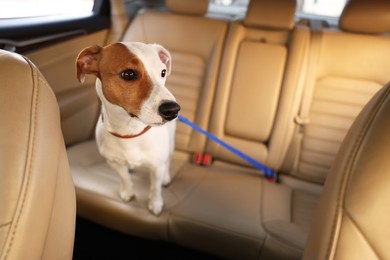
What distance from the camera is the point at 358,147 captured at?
0.81 metres

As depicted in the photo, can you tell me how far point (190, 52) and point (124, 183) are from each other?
95cm

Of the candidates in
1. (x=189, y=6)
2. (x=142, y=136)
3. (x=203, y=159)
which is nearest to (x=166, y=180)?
(x=203, y=159)

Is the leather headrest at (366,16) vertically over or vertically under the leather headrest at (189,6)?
over

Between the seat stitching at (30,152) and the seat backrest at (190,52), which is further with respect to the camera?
the seat backrest at (190,52)

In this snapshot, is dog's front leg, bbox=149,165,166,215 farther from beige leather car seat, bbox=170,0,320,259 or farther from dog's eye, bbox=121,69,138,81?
dog's eye, bbox=121,69,138,81

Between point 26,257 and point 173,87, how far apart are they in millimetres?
1530

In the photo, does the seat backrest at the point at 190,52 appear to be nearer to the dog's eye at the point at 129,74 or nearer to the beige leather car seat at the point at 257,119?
the beige leather car seat at the point at 257,119

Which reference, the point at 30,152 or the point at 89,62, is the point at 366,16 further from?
the point at 30,152

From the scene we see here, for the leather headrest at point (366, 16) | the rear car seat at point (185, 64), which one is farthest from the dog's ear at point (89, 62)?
the leather headrest at point (366, 16)

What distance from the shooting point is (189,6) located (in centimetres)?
211

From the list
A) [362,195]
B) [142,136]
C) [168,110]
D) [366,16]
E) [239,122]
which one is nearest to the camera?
[362,195]

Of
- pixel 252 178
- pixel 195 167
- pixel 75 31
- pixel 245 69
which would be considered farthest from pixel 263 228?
pixel 75 31

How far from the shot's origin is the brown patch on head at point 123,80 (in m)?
1.10

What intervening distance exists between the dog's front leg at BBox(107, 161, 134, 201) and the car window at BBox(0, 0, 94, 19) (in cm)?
87
